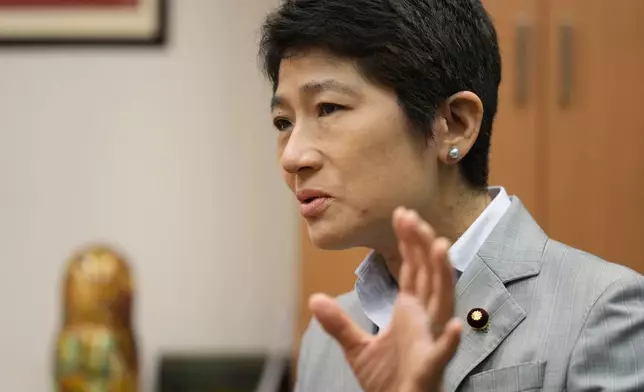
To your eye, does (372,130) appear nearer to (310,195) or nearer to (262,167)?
(310,195)

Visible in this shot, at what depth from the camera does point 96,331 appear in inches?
89.9

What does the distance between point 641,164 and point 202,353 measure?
4.35 feet

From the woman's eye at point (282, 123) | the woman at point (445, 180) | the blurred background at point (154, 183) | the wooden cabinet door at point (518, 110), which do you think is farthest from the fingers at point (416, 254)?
the blurred background at point (154, 183)

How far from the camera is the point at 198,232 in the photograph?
2.65m

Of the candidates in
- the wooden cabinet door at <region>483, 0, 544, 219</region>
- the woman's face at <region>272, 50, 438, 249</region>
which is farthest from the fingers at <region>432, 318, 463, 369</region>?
the wooden cabinet door at <region>483, 0, 544, 219</region>

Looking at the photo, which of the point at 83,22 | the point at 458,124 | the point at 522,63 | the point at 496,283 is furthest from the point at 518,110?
the point at 83,22

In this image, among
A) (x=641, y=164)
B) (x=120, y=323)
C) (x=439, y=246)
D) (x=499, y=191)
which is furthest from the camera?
(x=120, y=323)

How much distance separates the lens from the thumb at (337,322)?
865 mm

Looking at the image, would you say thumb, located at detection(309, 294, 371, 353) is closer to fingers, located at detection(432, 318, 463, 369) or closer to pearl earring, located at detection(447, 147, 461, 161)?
fingers, located at detection(432, 318, 463, 369)

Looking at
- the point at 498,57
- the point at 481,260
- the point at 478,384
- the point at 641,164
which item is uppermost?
the point at 498,57

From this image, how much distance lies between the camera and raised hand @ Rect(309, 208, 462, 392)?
830 mm

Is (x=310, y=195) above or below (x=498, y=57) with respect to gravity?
below

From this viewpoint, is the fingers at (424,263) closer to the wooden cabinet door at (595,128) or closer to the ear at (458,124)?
the ear at (458,124)

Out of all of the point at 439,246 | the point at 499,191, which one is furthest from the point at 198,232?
the point at 439,246
